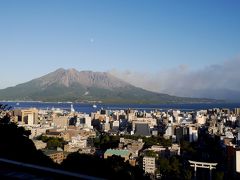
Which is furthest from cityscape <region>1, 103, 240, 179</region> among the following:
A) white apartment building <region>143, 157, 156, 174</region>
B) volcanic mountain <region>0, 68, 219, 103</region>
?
volcanic mountain <region>0, 68, 219, 103</region>

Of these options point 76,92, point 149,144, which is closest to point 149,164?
point 149,144

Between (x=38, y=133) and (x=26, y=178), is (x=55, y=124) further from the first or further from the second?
(x=26, y=178)

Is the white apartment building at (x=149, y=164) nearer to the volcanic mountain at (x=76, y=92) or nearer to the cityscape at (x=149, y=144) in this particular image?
the cityscape at (x=149, y=144)

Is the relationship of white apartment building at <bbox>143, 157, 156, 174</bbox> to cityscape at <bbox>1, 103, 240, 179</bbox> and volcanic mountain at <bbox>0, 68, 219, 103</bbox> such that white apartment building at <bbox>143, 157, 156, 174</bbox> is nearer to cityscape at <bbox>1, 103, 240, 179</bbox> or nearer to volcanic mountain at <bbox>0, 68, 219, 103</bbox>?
cityscape at <bbox>1, 103, 240, 179</bbox>

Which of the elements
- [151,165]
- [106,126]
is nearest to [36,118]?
[106,126]

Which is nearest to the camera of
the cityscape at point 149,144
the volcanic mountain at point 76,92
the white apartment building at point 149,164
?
the cityscape at point 149,144

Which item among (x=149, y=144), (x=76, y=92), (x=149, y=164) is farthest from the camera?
(x=76, y=92)

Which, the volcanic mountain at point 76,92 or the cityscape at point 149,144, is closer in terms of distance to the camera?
the cityscape at point 149,144

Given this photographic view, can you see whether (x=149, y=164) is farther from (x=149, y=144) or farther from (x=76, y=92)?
(x=76, y=92)

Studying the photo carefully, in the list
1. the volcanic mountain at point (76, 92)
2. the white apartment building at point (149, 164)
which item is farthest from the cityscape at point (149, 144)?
the volcanic mountain at point (76, 92)

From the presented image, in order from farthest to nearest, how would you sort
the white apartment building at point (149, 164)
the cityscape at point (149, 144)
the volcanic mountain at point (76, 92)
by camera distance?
the volcanic mountain at point (76, 92) → the white apartment building at point (149, 164) → the cityscape at point (149, 144)

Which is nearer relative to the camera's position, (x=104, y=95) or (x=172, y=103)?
(x=104, y=95)
